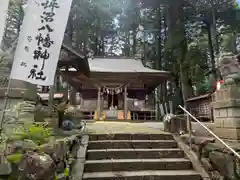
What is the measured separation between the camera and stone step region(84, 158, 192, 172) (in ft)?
12.3

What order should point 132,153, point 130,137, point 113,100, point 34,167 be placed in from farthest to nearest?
point 113,100 → point 130,137 → point 132,153 → point 34,167

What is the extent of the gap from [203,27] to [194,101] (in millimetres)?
8999

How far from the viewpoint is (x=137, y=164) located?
150 inches

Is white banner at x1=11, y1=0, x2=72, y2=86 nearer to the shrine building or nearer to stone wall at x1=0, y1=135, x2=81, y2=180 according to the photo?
stone wall at x1=0, y1=135, x2=81, y2=180

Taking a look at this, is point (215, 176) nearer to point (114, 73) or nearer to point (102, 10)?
point (114, 73)

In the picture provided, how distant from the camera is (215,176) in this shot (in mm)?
3428

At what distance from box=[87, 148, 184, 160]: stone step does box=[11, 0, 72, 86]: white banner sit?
1.81 metres

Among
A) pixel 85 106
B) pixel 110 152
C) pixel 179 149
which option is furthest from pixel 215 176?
pixel 85 106

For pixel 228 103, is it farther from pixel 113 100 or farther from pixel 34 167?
pixel 113 100

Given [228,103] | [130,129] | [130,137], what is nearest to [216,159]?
[228,103]

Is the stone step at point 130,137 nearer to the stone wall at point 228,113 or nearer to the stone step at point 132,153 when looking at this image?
the stone step at point 132,153

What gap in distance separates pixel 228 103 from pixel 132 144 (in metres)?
2.32

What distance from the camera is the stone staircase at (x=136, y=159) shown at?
138 inches

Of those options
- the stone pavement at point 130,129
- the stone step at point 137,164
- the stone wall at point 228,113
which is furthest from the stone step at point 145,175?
the stone pavement at point 130,129
